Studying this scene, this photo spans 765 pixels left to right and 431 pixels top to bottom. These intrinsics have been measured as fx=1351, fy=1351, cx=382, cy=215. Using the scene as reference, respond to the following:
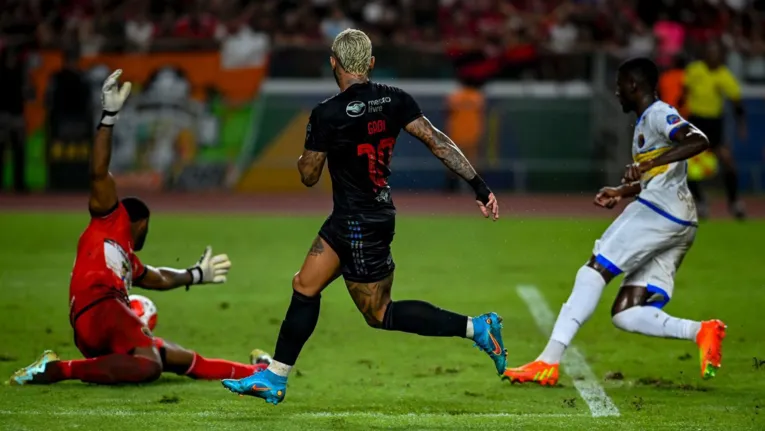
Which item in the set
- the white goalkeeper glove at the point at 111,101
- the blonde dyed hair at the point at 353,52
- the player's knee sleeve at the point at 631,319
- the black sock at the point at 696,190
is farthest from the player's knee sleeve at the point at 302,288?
the black sock at the point at 696,190

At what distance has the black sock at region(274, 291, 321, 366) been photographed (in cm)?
726

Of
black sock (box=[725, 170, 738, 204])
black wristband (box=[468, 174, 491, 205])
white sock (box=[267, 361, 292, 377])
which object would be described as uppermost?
black wristband (box=[468, 174, 491, 205])

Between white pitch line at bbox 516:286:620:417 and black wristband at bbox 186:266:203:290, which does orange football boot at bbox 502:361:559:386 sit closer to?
white pitch line at bbox 516:286:620:417

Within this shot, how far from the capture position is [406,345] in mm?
10148

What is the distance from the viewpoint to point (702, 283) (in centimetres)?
1373

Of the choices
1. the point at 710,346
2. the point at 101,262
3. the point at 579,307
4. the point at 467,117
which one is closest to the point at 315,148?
the point at 101,262

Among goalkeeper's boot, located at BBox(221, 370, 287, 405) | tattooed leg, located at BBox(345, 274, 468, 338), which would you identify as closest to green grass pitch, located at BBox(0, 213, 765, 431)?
goalkeeper's boot, located at BBox(221, 370, 287, 405)

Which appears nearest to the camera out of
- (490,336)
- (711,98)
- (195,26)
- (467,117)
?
(490,336)

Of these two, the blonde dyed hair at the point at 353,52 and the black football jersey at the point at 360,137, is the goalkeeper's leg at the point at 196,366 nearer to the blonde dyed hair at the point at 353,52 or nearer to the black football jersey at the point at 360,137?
the black football jersey at the point at 360,137

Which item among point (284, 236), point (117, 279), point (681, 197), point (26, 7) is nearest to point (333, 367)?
point (117, 279)

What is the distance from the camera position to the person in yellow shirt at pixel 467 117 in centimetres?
2431

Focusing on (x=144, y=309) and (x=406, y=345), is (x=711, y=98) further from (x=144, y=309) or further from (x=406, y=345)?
(x=144, y=309)

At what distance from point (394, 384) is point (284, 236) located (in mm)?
9965

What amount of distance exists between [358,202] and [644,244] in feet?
6.65
